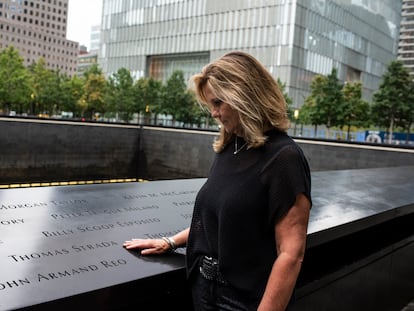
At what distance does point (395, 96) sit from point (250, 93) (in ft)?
126

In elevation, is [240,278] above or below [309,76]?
below

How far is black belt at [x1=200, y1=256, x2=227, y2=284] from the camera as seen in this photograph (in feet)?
6.20

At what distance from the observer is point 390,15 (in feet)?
249

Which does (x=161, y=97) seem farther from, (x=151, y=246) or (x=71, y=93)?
(x=151, y=246)

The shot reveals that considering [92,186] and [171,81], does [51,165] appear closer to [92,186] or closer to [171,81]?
[92,186]

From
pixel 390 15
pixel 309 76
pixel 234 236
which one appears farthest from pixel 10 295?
pixel 390 15

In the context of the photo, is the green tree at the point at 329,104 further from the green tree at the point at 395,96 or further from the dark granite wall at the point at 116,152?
the dark granite wall at the point at 116,152

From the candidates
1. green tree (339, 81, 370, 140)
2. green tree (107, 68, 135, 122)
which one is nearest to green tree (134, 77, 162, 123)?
green tree (107, 68, 135, 122)

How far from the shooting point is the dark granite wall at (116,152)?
57.0 feet

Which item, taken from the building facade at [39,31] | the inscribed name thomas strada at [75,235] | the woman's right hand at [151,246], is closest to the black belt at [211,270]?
the inscribed name thomas strada at [75,235]

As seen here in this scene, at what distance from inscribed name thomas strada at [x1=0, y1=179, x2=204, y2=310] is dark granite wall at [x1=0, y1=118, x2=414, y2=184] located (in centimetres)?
1354

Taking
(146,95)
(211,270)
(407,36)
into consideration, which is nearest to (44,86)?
(146,95)

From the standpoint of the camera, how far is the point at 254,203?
1.75 metres

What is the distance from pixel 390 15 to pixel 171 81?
4595cm
